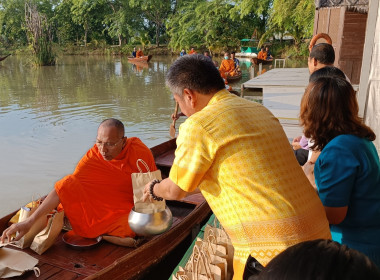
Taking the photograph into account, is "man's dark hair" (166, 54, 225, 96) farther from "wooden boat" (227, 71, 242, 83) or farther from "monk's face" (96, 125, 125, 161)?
"wooden boat" (227, 71, 242, 83)

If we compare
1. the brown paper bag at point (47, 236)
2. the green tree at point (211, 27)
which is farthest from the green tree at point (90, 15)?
the brown paper bag at point (47, 236)

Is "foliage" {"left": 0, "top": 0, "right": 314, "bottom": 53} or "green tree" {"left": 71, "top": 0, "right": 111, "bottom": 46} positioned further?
"green tree" {"left": 71, "top": 0, "right": 111, "bottom": 46}

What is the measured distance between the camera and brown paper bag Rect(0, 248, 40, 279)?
2543mm

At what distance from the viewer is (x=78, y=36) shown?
38281 mm

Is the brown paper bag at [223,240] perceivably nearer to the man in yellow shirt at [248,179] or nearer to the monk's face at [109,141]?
the man in yellow shirt at [248,179]

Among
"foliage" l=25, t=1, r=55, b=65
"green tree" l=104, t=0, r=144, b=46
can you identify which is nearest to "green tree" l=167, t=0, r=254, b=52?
"green tree" l=104, t=0, r=144, b=46

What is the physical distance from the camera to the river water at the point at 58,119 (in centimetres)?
633

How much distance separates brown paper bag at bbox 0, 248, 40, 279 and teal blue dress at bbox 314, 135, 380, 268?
2.16 m

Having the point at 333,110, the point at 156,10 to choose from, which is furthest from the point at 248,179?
the point at 156,10

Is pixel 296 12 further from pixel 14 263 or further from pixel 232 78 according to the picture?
pixel 14 263

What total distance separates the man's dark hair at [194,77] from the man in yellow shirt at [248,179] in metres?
0.12

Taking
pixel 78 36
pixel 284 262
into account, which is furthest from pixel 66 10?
pixel 284 262

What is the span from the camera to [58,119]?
33.5 feet

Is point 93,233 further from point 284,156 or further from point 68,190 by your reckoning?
point 284,156
